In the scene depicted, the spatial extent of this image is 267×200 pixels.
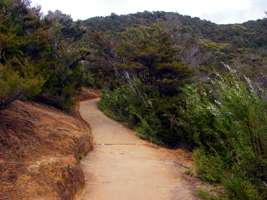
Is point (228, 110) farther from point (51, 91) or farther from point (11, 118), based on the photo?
point (51, 91)

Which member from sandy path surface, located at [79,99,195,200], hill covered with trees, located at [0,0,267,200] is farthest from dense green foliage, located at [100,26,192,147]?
sandy path surface, located at [79,99,195,200]

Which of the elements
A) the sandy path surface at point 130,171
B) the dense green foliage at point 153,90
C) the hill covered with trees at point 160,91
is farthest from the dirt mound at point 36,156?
the dense green foliage at point 153,90

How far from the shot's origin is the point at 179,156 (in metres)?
12.7

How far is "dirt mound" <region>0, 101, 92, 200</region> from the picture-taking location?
23.2ft

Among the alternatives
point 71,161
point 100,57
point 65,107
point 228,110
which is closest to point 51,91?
point 65,107

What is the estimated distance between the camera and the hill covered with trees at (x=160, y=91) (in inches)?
287

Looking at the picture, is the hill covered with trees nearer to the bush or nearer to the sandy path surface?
the bush

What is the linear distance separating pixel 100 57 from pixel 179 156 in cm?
1484

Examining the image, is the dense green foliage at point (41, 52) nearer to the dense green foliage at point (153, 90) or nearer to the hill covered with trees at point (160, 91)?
the hill covered with trees at point (160, 91)

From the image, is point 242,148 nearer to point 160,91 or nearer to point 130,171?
point 130,171

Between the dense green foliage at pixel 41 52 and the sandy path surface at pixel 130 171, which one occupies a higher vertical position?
the dense green foliage at pixel 41 52

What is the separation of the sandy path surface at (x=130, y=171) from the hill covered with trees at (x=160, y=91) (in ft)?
2.41

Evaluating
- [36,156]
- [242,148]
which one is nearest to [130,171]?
[36,156]

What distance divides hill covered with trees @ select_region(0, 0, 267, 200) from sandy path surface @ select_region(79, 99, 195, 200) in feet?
2.41
